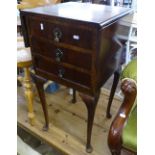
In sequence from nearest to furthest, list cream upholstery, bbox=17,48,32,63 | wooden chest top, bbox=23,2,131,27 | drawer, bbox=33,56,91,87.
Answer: wooden chest top, bbox=23,2,131,27
drawer, bbox=33,56,91,87
cream upholstery, bbox=17,48,32,63

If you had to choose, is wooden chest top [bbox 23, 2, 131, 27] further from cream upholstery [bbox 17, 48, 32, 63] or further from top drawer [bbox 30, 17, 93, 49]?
cream upholstery [bbox 17, 48, 32, 63]

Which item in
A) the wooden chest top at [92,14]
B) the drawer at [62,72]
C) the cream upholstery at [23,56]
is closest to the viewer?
the wooden chest top at [92,14]

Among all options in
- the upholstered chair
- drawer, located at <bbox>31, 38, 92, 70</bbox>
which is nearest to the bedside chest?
A: drawer, located at <bbox>31, 38, 92, 70</bbox>

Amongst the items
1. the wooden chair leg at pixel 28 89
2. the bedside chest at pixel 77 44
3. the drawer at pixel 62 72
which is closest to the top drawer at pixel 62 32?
the bedside chest at pixel 77 44

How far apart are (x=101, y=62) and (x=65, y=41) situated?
0.61 ft

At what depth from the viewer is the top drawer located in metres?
0.83

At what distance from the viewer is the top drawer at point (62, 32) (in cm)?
83

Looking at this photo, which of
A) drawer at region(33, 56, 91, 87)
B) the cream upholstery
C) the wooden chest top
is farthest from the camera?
the cream upholstery

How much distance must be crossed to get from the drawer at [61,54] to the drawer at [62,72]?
0.04 metres

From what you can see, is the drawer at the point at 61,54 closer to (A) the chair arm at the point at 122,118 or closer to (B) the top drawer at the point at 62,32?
(B) the top drawer at the point at 62,32

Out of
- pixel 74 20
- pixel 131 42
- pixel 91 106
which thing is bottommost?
pixel 91 106
